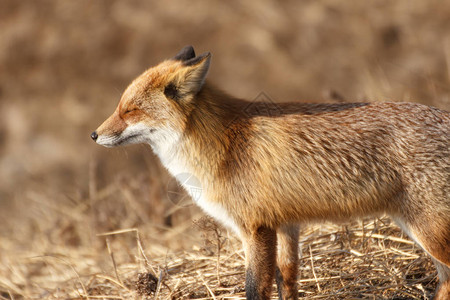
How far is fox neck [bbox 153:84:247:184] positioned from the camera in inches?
149

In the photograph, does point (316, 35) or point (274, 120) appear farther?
point (316, 35)

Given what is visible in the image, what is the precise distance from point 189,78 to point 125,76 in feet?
25.8

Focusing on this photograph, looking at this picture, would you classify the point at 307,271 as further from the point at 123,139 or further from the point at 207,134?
the point at 123,139

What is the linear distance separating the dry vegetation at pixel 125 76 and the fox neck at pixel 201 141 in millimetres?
2097

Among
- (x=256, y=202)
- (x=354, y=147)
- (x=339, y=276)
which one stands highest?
(x=354, y=147)

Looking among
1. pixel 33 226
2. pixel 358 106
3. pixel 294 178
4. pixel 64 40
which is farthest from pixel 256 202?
pixel 64 40

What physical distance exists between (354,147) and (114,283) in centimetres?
240

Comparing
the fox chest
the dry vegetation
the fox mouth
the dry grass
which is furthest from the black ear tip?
the dry vegetation

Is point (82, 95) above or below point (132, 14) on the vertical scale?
below

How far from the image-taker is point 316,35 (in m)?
11.9

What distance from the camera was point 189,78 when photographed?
374 cm

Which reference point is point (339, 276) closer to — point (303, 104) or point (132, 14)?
point (303, 104)

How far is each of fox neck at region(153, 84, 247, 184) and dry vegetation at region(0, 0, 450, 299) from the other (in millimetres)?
2097

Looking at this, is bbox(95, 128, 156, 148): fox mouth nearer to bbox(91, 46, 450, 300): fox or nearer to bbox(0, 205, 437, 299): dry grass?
bbox(91, 46, 450, 300): fox
